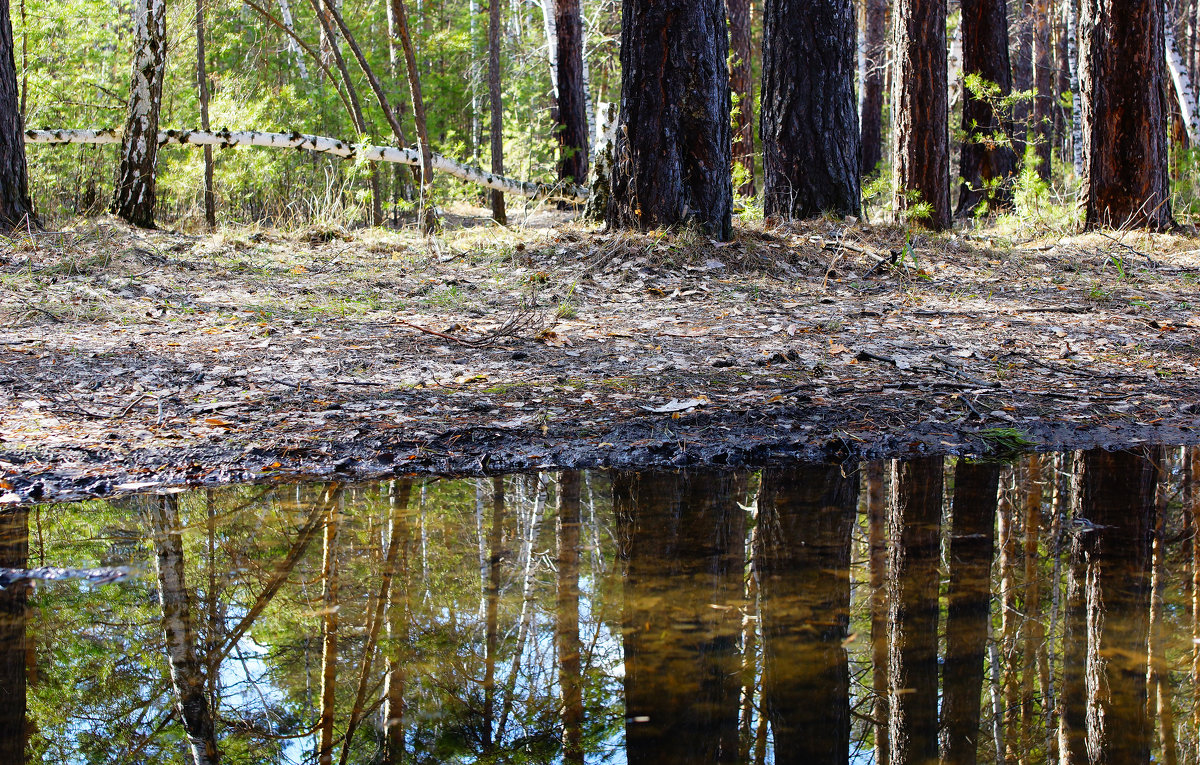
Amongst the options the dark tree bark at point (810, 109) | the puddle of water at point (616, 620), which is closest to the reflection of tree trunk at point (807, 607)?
the puddle of water at point (616, 620)

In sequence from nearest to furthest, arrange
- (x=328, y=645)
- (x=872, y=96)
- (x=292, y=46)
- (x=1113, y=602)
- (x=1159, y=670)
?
(x=1159, y=670), (x=328, y=645), (x=1113, y=602), (x=872, y=96), (x=292, y=46)

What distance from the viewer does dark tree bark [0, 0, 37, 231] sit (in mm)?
7719

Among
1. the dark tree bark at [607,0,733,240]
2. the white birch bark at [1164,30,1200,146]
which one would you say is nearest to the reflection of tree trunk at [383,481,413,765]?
the dark tree bark at [607,0,733,240]

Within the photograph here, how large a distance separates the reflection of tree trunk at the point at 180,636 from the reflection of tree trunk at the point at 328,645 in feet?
0.73

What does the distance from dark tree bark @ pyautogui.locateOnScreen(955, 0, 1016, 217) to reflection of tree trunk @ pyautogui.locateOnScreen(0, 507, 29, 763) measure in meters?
10.9

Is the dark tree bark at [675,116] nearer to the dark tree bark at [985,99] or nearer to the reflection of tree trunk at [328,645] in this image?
the reflection of tree trunk at [328,645]

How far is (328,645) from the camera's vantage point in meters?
2.34

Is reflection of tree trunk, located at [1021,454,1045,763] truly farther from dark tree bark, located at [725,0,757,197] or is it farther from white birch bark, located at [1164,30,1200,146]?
white birch bark, located at [1164,30,1200,146]

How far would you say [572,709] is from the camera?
211 centimetres

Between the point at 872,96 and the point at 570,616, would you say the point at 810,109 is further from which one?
the point at 872,96

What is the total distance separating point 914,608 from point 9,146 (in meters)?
8.30

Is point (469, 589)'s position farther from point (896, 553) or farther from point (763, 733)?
point (896, 553)

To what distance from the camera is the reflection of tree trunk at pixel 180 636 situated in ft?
6.59

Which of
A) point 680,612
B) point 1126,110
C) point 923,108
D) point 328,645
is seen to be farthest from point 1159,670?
point 1126,110
